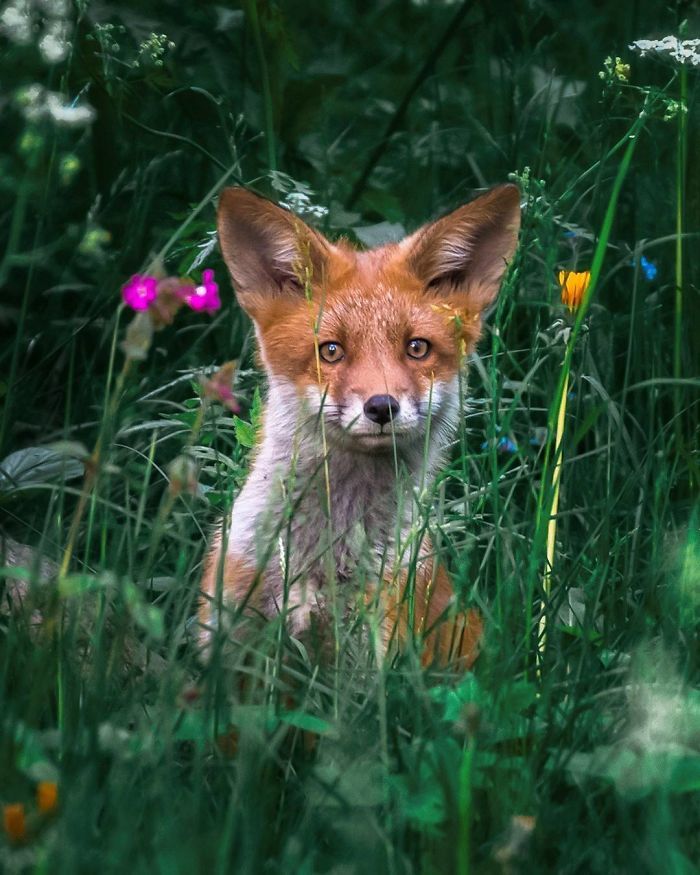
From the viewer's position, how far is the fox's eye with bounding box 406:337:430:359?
3.70 m

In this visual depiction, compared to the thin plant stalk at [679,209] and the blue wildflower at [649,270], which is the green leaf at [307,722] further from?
the blue wildflower at [649,270]

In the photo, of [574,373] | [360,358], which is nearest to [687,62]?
[574,373]

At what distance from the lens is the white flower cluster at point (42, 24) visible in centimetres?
352

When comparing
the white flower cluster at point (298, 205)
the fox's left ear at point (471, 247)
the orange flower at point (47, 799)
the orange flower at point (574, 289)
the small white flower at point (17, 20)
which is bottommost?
the orange flower at point (47, 799)

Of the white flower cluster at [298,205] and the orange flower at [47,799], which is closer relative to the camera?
the orange flower at [47,799]

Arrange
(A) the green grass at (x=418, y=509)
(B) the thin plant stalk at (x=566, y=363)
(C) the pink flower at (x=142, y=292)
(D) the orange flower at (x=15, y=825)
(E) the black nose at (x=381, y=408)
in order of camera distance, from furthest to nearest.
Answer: (E) the black nose at (x=381, y=408)
(B) the thin plant stalk at (x=566, y=363)
(C) the pink flower at (x=142, y=292)
(A) the green grass at (x=418, y=509)
(D) the orange flower at (x=15, y=825)

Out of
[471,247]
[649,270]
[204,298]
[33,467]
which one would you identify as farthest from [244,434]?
[649,270]

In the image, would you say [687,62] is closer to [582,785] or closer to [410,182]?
[410,182]

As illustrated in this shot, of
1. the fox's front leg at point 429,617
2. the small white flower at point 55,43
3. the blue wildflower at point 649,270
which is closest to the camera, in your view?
the fox's front leg at point 429,617

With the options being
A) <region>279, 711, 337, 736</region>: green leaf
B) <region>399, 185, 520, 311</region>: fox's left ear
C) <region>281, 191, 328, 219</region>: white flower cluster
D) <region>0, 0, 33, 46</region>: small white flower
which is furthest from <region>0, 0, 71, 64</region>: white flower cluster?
<region>279, 711, 337, 736</region>: green leaf

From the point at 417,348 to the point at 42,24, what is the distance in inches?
63.9

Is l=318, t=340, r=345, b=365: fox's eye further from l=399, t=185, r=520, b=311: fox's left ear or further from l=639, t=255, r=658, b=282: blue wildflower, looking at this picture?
l=639, t=255, r=658, b=282: blue wildflower

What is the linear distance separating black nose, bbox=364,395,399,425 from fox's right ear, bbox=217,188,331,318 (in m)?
0.47

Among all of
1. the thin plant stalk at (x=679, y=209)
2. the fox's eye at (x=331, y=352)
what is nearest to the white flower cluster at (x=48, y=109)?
the fox's eye at (x=331, y=352)
